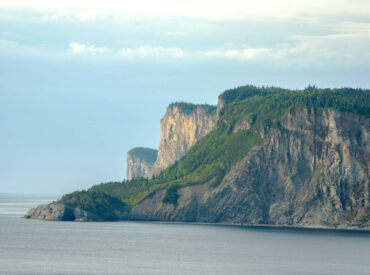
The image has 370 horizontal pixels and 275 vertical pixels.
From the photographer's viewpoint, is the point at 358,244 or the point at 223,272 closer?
the point at 223,272

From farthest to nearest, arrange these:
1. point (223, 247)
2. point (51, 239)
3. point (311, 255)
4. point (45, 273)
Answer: point (51, 239)
point (223, 247)
point (311, 255)
point (45, 273)

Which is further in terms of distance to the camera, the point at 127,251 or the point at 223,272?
the point at 127,251

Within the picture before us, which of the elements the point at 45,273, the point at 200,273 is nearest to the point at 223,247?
the point at 200,273

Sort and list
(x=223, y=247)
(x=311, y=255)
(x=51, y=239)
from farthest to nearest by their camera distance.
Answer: (x=51, y=239) < (x=223, y=247) < (x=311, y=255)

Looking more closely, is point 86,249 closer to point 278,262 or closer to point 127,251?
point 127,251

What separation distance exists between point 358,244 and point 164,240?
2072 inches

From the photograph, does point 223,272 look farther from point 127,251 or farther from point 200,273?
point 127,251

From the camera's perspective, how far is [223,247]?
Result: 183750 mm

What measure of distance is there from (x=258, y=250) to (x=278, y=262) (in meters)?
23.6

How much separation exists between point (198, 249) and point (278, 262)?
2877 cm

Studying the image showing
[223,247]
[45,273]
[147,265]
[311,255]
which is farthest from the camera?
[223,247]

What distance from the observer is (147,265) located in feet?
479

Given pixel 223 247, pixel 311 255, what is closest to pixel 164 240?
pixel 223 247

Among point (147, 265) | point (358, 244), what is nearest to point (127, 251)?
point (147, 265)
